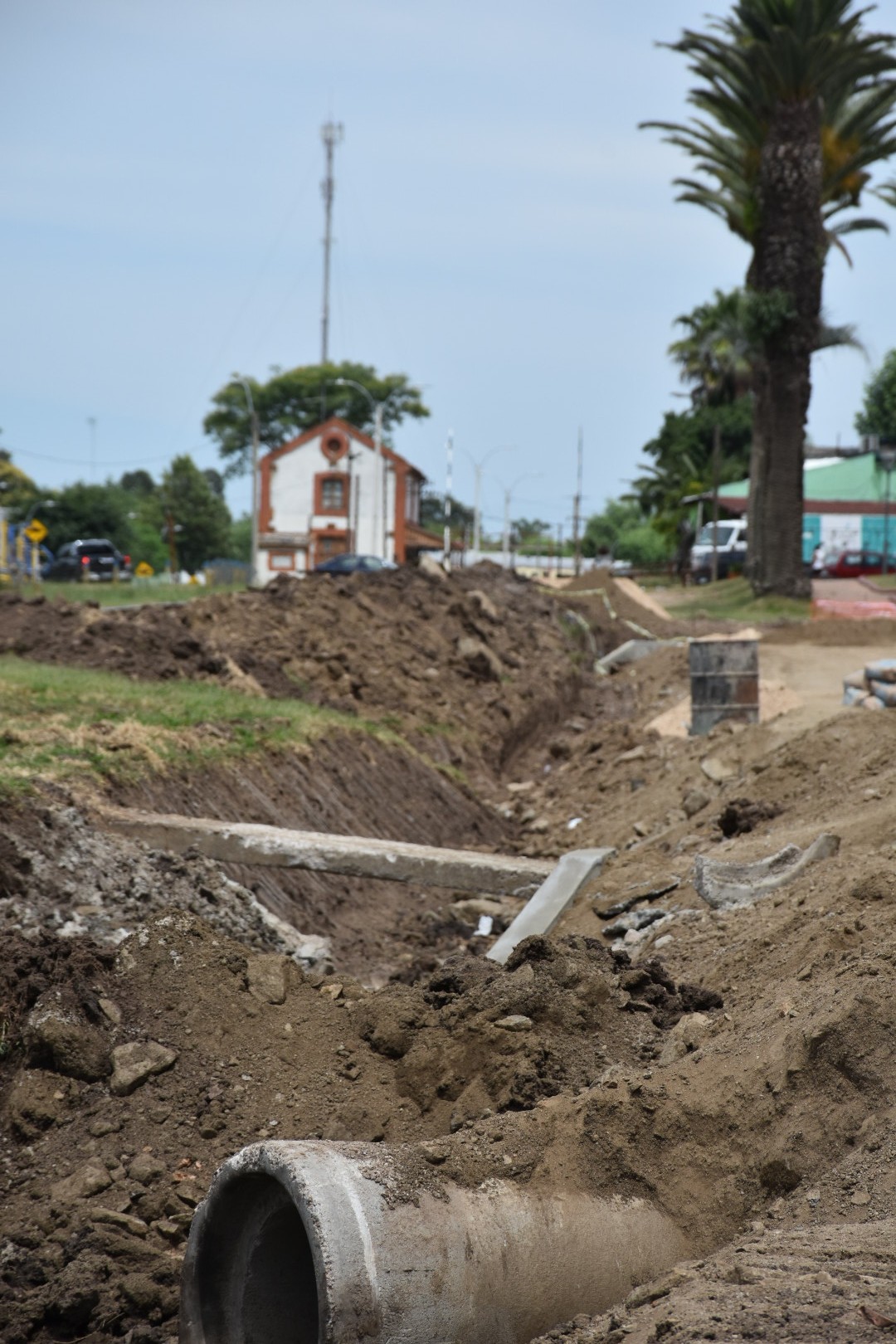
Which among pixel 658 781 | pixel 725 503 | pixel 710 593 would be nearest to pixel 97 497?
pixel 725 503

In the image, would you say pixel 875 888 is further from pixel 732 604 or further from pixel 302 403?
pixel 302 403

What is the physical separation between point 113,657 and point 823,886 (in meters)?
9.59

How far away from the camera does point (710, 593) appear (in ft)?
115

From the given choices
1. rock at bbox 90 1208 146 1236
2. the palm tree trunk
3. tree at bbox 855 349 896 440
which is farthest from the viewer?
tree at bbox 855 349 896 440

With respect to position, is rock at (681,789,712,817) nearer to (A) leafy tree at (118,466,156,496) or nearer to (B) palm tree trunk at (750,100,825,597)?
(B) palm tree trunk at (750,100,825,597)

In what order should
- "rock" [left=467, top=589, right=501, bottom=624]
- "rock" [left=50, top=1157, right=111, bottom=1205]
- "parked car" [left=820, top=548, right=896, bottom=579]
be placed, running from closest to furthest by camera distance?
"rock" [left=50, top=1157, right=111, bottom=1205], "rock" [left=467, top=589, right=501, bottom=624], "parked car" [left=820, top=548, right=896, bottom=579]

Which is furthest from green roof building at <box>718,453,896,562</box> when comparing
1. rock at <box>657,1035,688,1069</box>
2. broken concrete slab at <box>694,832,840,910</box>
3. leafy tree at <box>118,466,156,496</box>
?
leafy tree at <box>118,466,156,496</box>

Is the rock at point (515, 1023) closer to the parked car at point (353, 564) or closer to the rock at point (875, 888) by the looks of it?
the rock at point (875, 888)

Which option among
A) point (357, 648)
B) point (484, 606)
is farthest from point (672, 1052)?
point (484, 606)

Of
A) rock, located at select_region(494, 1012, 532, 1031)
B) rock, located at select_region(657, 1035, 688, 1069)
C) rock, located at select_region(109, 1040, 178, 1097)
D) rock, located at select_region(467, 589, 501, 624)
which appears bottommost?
rock, located at select_region(109, 1040, 178, 1097)

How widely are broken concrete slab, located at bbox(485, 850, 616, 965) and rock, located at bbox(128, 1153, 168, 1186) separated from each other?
286 centimetres

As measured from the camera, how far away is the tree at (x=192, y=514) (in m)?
78.1

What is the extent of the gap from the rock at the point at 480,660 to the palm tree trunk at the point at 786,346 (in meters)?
10.5

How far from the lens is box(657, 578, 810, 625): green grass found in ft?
95.1
